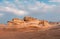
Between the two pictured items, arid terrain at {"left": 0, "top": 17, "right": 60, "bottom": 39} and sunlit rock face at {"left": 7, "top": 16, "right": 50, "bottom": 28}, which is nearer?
arid terrain at {"left": 0, "top": 17, "right": 60, "bottom": 39}

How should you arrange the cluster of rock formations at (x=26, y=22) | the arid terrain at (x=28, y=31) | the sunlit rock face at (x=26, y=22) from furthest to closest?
1. the sunlit rock face at (x=26, y=22)
2. the cluster of rock formations at (x=26, y=22)
3. the arid terrain at (x=28, y=31)

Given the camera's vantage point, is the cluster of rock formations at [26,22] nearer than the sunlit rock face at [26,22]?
Yes

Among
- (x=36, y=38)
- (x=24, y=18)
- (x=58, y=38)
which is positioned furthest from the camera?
(x=24, y=18)

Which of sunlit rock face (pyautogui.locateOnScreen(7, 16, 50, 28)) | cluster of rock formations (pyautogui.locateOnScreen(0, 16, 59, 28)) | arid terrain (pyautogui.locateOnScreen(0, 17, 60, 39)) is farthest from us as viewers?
sunlit rock face (pyautogui.locateOnScreen(7, 16, 50, 28))

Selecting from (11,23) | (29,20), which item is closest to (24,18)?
(29,20)

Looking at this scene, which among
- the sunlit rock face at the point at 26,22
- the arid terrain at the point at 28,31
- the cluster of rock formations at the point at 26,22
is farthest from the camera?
the sunlit rock face at the point at 26,22

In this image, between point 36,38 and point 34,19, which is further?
point 34,19

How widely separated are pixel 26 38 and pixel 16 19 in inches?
960

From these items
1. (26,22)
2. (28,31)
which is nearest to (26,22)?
(26,22)

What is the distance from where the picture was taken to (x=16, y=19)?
127 ft

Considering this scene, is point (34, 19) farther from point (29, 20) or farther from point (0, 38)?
point (0, 38)

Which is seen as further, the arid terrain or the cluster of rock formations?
the cluster of rock formations

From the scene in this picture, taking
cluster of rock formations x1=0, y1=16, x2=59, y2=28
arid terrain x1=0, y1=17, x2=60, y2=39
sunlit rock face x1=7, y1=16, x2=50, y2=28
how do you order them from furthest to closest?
sunlit rock face x1=7, y1=16, x2=50, y2=28, cluster of rock formations x1=0, y1=16, x2=59, y2=28, arid terrain x1=0, y1=17, x2=60, y2=39

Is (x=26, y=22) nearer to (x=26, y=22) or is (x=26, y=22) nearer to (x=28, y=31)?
(x=26, y=22)
